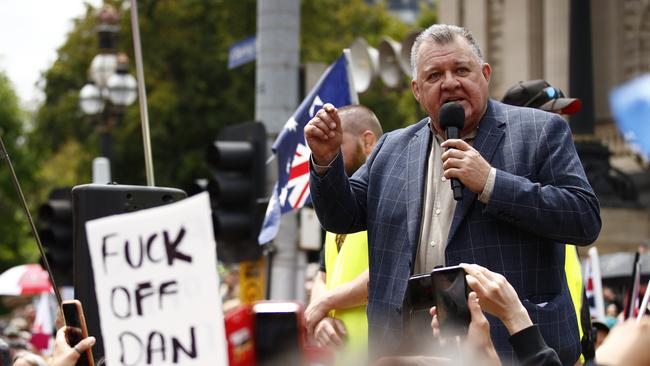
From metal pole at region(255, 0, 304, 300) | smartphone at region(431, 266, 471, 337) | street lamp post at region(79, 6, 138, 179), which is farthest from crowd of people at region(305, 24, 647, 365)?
street lamp post at region(79, 6, 138, 179)

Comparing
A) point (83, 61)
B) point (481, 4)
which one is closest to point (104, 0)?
point (83, 61)

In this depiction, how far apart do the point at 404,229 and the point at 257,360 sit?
2338 mm

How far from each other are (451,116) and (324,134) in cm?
46

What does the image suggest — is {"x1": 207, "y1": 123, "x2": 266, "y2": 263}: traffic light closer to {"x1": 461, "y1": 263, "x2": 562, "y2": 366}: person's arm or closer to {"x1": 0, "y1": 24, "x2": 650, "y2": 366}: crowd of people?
{"x1": 0, "y1": 24, "x2": 650, "y2": 366}: crowd of people

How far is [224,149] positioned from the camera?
1059 cm

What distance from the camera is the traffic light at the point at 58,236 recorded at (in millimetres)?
13750

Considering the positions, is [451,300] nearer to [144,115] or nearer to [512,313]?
[512,313]

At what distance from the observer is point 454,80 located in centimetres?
497

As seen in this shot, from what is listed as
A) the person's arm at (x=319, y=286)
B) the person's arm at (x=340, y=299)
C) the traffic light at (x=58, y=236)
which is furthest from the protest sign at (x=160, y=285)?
the traffic light at (x=58, y=236)

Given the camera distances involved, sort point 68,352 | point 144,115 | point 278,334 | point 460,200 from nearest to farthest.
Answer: point 278,334 < point 68,352 < point 460,200 < point 144,115

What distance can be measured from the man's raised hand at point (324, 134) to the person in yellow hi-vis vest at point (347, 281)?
1038 millimetres

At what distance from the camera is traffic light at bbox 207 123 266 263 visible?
10500 millimetres

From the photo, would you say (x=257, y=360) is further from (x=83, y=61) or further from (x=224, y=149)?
(x=83, y=61)

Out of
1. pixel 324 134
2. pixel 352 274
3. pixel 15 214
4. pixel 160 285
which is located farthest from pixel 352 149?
pixel 15 214
